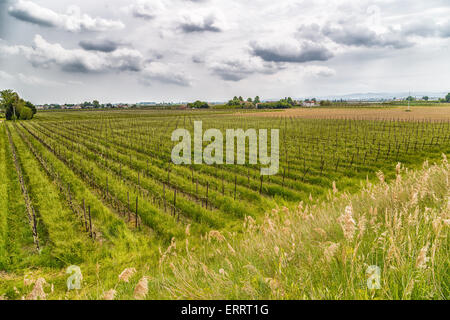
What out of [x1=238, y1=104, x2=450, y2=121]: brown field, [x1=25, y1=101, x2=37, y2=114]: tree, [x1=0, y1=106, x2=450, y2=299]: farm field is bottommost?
[x1=0, y1=106, x2=450, y2=299]: farm field

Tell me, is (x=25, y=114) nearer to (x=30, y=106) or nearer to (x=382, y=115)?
(x=30, y=106)

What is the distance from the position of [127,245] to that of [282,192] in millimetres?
7097

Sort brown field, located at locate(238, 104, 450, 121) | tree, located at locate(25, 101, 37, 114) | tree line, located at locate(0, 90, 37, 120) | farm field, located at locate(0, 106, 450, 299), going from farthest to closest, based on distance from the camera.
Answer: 1. tree, located at locate(25, 101, 37, 114)
2. tree line, located at locate(0, 90, 37, 120)
3. brown field, located at locate(238, 104, 450, 121)
4. farm field, located at locate(0, 106, 450, 299)

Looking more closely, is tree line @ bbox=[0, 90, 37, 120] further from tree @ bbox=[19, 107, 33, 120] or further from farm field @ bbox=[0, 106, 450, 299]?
farm field @ bbox=[0, 106, 450, 299]

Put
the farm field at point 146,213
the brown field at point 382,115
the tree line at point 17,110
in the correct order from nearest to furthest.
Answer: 1. the farm field at point 146,213
2. the brown field at point 382,115
3. the tree line at point 17,110

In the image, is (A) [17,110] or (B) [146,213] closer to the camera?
(B) [146,213]

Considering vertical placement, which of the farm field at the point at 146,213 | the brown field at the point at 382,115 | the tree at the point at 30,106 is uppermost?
the tree at the point at 30,106

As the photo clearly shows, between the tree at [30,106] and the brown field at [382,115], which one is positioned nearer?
the brown field at [382,115]


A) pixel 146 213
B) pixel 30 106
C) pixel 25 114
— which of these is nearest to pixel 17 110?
pixel 25 114

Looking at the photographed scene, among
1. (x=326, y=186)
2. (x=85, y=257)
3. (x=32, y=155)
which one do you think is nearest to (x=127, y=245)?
Answer: (x=85, y=257)

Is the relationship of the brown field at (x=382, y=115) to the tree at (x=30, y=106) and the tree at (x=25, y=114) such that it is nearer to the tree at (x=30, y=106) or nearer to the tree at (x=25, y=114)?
the tree at (x=25, y=114)

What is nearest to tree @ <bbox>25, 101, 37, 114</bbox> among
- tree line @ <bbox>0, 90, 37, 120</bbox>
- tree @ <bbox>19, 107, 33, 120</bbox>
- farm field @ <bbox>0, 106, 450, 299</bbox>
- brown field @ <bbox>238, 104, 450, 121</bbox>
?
tree line @ <bbox>0, 90, 37, 120</bbox>

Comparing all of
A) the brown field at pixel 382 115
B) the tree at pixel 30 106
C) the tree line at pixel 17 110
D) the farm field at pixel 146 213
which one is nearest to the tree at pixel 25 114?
the tree line at pixel 17 110
